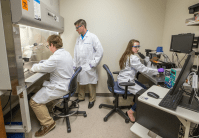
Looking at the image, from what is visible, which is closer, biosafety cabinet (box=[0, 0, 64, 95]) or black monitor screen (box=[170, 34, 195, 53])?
biosafety cabinet (box=[0, 0, 64, 95])

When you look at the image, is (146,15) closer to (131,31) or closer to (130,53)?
(131,31)

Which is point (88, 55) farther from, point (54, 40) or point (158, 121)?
point (158, 121)

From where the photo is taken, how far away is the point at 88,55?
7.55 ft

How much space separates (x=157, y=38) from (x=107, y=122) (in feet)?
6.57

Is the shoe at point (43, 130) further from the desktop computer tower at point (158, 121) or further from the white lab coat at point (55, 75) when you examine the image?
the desktop computer tower at point (158, 121)

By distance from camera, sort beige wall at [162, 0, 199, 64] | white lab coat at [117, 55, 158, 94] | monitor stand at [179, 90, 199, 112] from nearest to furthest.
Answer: monitor stand at [179, 90, 199, 112], white lab coat at [117, 55, 158, 94], beige wall at [162, 0, 199, 64]

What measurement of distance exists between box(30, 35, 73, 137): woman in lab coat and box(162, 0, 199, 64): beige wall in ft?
6.33

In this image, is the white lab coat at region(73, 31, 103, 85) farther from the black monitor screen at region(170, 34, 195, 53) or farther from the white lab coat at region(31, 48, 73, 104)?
the black monitor screen at region(170, 34, 195, 53)

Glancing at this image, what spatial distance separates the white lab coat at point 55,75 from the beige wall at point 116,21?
1.03 m

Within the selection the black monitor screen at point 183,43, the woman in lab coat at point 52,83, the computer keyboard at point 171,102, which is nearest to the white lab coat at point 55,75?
the woman in lab coat at point 52,83

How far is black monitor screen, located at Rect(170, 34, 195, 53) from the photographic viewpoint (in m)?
1.64

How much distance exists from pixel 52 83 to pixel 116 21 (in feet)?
5.73

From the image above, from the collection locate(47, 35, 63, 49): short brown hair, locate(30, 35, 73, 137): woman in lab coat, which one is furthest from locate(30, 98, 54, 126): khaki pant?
locate(47, 35, 63, 49): short brown hair

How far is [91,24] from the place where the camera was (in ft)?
8.21
